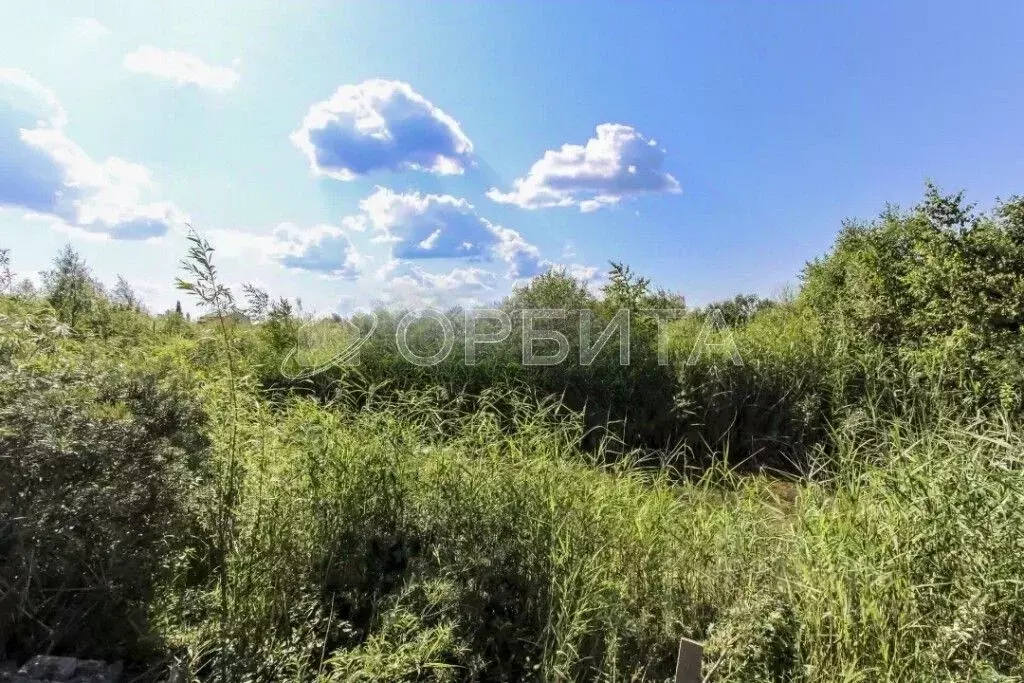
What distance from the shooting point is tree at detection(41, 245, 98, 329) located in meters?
6.16

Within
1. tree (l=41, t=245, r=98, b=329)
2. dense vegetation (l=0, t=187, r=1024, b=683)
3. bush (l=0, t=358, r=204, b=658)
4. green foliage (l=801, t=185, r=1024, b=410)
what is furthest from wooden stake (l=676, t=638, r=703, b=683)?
tree (l=41, t=245, r=98, b=329)

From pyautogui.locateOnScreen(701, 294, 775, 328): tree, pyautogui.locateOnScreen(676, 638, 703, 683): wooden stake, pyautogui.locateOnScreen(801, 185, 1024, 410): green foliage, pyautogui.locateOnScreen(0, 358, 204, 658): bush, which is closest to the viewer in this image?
pyautogui.locateOnScreen(676, 638, 703, 683): wooden stake

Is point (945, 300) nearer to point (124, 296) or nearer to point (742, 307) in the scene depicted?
point (742, 307)

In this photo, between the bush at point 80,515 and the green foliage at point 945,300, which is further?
the green foliage at point 945,300

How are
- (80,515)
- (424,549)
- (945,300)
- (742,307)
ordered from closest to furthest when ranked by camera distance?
(80,515), (424,549), (945,300), (742,307)

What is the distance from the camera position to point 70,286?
21.1 ft

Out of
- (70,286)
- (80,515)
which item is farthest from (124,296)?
(80,515)

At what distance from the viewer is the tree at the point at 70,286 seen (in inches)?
243

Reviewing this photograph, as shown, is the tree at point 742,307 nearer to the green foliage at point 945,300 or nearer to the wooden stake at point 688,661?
the green foliage at point 945,300

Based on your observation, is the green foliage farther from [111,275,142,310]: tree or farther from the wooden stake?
[111,275,142,310]: tree

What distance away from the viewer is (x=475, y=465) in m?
3.08

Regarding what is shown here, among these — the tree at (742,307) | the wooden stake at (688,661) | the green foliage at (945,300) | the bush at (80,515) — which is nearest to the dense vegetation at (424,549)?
the bush at (80,515)

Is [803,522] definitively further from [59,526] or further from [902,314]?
[902,314]

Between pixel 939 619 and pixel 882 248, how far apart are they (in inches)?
208
